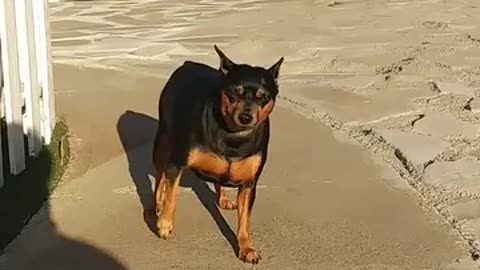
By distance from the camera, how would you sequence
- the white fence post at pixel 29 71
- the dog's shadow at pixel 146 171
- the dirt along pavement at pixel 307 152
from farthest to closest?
1. the white fence post at pixel 29 71
2. the dog's shadow at pixel 146 171
3. the dirt along pavement at pixel 307 152

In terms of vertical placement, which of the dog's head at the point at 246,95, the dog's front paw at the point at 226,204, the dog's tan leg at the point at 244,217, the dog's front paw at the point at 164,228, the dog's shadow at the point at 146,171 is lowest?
the dog's shadow at the point at 146,171

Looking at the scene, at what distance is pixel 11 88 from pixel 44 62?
817mm

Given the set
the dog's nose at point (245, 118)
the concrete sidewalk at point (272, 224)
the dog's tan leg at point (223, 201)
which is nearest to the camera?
the dog's nose at point (245, 118)

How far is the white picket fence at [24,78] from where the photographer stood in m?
6.07

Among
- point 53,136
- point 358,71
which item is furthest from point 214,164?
point 358,71

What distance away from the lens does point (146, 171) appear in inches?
263

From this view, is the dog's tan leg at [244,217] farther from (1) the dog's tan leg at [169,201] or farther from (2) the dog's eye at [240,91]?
(2) the dog's eye at [240,91]

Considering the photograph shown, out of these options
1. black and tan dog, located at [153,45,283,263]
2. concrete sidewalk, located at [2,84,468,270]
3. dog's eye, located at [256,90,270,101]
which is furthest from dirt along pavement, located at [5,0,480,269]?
dog's eye, located at [256,90,270,101]

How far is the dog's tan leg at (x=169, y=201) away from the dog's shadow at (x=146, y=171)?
143mm

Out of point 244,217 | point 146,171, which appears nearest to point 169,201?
point 244,217

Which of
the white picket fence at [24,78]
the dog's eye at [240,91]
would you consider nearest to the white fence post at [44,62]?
the white picket fence at [24,78]

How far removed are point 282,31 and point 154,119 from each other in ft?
17.3

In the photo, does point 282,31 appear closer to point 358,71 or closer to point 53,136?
point 358,71

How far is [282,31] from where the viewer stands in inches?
511
